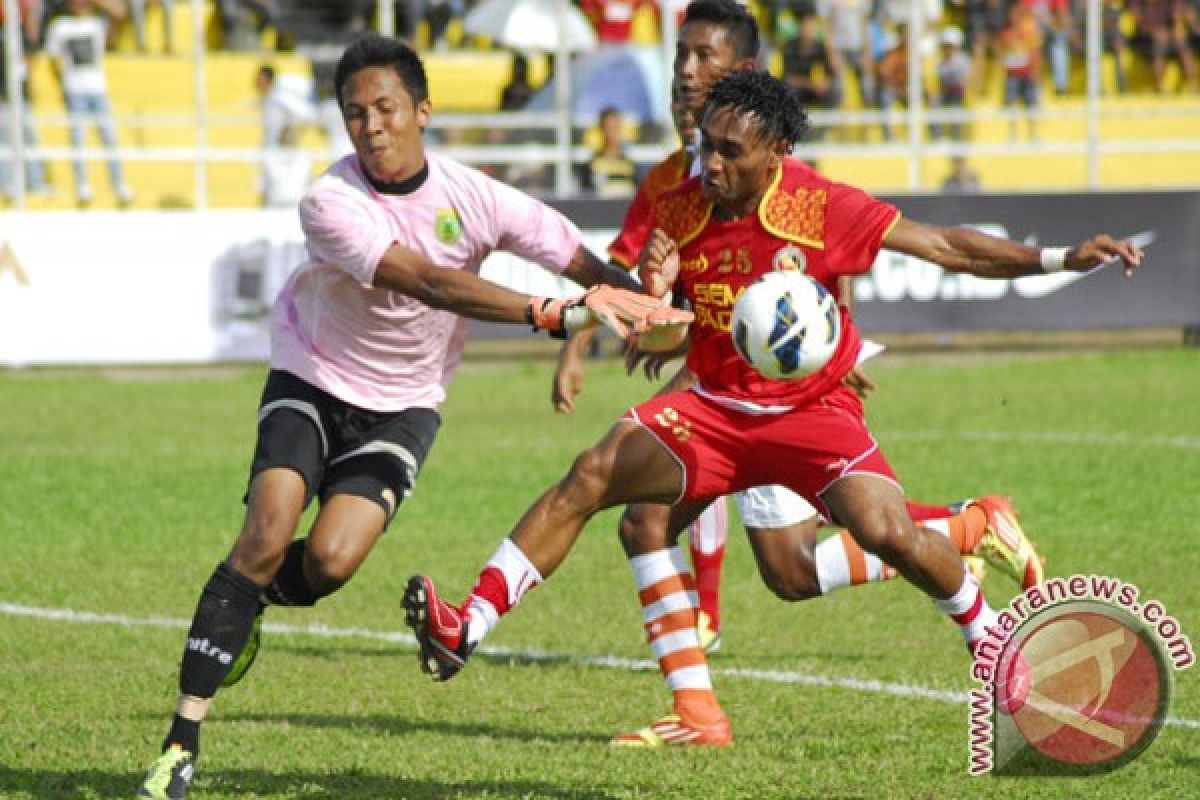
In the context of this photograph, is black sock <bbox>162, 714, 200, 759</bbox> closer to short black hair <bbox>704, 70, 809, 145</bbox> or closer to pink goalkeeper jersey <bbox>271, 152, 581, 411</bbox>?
pink goalkeeper jersey <bbox>271, 152, 581, 411</bbox>

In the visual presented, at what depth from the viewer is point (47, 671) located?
9.28 meters

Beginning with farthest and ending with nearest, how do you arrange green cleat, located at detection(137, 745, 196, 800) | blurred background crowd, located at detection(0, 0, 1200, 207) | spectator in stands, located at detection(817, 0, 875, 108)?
spectator in stands, located at detection(817, 0, 875, 108) → blurred background crowd, located at detection(0, 0, 1200, 207) → green cleat, located at detection(137, 745, 196, 800)

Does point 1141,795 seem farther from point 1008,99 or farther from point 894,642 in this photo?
point 1008,99

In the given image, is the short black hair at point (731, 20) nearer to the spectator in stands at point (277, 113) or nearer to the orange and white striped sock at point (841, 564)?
the orange and white striped sock at point (841, 564)

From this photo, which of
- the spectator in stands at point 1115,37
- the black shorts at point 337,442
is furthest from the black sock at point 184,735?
the spectator in stands at point 1115,37

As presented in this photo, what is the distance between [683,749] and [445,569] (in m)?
4.21

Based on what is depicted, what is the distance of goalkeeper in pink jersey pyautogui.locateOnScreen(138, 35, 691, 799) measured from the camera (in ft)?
23.5

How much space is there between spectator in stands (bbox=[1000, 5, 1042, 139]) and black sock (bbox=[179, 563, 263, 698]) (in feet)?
63.7

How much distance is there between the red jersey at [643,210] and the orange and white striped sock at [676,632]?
3.98 ft

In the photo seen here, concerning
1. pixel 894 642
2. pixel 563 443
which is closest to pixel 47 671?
pixel 894 642

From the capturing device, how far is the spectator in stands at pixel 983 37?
25.7 metres

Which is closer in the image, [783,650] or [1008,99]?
[783,650]

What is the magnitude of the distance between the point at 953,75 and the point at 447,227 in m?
18.5

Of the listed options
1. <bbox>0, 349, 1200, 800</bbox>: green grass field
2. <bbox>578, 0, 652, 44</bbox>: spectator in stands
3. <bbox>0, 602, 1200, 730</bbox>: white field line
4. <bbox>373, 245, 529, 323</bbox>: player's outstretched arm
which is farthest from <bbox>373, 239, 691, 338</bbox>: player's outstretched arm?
<bbox>578, 0, 652, 44</bbox>: spectator in stands
